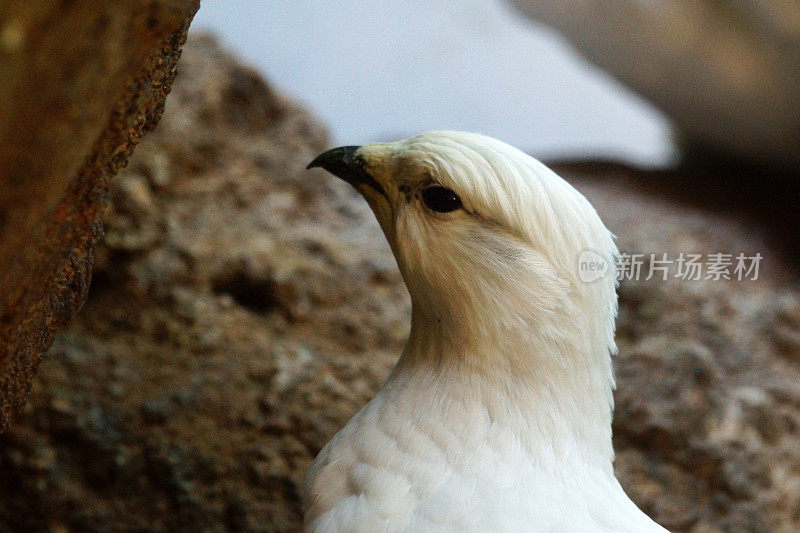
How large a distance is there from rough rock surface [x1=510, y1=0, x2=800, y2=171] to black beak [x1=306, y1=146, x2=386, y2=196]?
2151mm

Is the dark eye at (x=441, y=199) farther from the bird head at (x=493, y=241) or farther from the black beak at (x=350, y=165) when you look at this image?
the black beak at (x=350, y=165)

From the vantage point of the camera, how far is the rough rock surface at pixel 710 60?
3.13 m

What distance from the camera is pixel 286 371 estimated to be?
7.47 feet

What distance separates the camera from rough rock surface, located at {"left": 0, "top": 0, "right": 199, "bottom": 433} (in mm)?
664

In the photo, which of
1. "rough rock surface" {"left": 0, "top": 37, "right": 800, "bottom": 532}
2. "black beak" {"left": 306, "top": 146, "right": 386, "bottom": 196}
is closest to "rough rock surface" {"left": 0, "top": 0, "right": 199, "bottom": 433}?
"black beak" {"left": 306, "top": 146, "right": 386, "bottom": 196}

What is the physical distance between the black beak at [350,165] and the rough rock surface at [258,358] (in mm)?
886

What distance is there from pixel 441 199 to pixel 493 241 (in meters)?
0.13

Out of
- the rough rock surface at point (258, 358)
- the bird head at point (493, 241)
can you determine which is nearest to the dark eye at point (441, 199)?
the bird head at point (493, 241)

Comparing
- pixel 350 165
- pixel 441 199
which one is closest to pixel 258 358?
pixel 350 165

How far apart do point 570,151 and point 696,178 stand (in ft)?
2.00

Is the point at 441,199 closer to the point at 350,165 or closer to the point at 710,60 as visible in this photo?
the point at 350,165

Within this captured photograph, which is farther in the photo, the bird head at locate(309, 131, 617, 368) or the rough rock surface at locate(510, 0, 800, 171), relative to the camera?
the rough rock surface at locate(510, 0, 800, 171)

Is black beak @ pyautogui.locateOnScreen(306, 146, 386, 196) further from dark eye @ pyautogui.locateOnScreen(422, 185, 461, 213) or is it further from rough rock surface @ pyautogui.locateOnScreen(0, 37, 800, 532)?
rough rock surface @ pyautogui.locateOnScreen(0, 37, 800, 532)

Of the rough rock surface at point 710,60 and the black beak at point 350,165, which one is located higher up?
the rough rock surface at point 710,60
